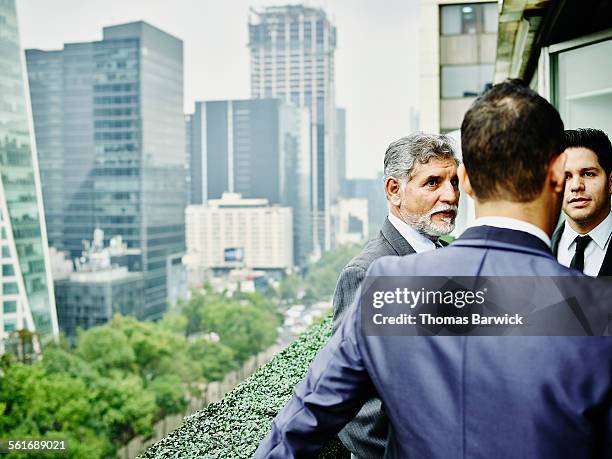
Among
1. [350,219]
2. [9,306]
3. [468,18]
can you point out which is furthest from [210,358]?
[350,219]

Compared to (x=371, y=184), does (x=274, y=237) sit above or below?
below

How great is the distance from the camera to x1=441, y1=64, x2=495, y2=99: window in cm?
2047

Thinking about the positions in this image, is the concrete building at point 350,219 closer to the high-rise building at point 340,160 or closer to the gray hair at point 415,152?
the high-rise building at point 340,160

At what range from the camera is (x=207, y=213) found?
75.2 meters

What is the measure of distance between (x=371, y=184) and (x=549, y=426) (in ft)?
239

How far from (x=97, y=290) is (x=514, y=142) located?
58238 mm

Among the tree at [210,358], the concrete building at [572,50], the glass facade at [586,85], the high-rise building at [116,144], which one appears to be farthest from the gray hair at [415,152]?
the high-rise building at [116,144]

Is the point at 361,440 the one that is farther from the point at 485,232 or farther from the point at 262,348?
the point at 262,348

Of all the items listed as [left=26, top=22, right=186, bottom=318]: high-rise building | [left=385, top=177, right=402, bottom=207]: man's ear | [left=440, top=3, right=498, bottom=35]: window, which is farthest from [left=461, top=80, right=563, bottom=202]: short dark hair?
[left=26, top=22, right=186, bottom=318]: high-rise building

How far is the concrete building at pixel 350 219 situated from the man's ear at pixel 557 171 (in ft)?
253

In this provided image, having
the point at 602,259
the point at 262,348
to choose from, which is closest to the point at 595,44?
the point at 602,259

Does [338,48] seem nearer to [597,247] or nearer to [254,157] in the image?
[254,157]

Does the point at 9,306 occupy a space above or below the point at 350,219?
below

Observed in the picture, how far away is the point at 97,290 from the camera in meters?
56.2
